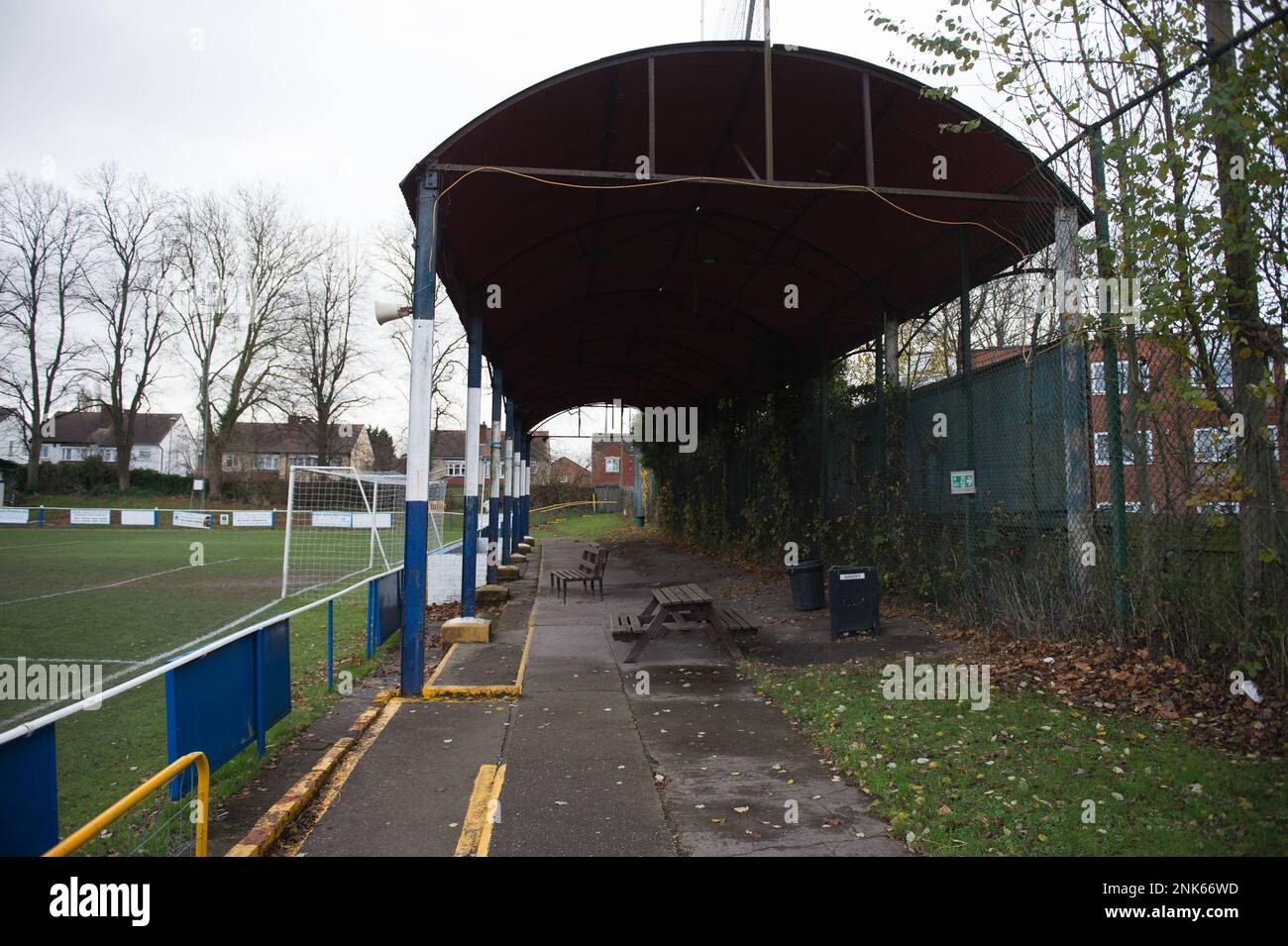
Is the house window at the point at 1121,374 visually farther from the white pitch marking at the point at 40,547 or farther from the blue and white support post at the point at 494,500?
the white pitch marking at the point at 40,547

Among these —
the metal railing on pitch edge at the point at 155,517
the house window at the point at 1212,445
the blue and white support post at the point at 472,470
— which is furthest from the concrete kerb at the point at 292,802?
the metal railing on pitch edge at the point at 155,517

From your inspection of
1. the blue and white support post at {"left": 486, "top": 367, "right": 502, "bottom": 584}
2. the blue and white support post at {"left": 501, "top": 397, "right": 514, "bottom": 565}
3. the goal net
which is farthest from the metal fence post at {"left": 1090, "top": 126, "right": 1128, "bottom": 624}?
the blue and white support post at {"left": 501, "top": 397, "right": 514, "bottom": 565}

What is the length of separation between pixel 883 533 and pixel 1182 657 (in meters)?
5.04

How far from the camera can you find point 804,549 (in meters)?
14.6

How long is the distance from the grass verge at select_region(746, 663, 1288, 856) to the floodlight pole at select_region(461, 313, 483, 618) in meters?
6.16

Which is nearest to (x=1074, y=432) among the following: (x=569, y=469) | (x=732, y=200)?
(x=732, y=200)

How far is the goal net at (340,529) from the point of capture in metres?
18.0

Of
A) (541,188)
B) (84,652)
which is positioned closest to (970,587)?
(541,188)

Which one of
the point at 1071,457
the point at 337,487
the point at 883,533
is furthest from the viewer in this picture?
the point at 337,487

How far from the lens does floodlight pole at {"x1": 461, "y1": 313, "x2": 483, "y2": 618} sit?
37.6ft

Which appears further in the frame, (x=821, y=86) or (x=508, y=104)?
(x=821, y=86)

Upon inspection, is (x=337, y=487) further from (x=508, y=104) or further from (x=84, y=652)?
(x=508, y=104)

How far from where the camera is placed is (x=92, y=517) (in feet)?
145

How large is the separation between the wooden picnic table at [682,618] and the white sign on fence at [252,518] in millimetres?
39626
